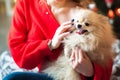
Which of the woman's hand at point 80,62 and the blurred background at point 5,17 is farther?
the blurred background at point 5,17

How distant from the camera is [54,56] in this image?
990 millimetres

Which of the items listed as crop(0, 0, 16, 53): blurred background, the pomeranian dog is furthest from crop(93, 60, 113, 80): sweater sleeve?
crop(0, 0, 16, 53): blurred background

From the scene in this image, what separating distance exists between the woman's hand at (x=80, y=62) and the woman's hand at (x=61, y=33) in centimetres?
6

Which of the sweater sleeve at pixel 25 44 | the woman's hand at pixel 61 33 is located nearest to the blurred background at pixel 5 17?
the sweater sleeve at pixel 25 44

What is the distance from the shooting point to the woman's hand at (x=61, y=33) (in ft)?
3.06

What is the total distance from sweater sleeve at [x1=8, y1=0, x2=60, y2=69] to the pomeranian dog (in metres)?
0.06

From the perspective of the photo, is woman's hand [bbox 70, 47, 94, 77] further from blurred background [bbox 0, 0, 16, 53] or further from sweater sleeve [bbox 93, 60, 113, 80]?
blurred background [bbox 0, 0, 16, 53]

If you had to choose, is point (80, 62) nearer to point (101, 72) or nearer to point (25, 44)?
point (101, 72)

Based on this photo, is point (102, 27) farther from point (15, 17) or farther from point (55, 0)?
point (15, 17)

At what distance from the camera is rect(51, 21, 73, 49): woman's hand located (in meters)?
0.93

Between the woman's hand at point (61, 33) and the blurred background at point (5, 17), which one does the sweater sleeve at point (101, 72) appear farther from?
the blurred background at point (5, 17)

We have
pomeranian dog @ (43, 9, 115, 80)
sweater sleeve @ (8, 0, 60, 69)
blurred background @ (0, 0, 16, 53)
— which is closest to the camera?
pomeranian dog @ (43, 9, 115, 80)

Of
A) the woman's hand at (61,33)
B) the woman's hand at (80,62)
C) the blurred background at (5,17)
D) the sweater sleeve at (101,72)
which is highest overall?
the blurred background at (5,17)

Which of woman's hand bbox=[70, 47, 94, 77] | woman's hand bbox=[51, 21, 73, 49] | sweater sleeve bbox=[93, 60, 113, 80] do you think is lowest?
sweater sleeve bbox=[93, 60, 113, 80]
